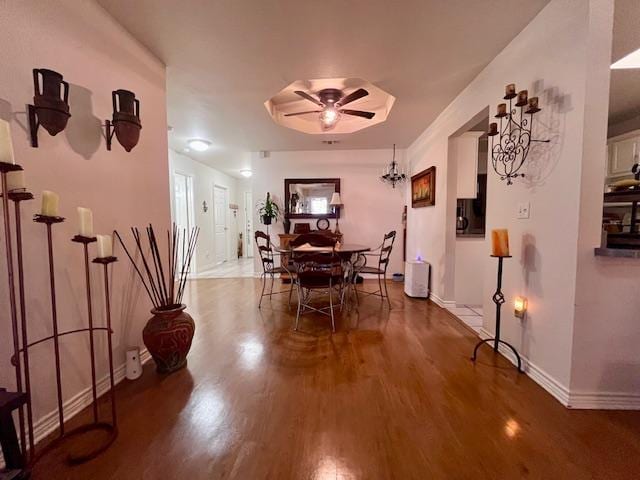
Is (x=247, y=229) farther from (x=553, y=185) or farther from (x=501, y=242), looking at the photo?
(x=553, y=185)

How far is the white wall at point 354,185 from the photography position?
507 centimetres

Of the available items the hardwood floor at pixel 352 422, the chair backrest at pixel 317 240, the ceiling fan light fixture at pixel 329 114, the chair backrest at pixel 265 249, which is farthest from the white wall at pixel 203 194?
the hardwood floor at pixel 352 422

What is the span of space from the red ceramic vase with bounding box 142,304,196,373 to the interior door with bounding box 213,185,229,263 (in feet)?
16.3

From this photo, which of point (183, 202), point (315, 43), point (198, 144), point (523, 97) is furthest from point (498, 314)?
point (183, 202)

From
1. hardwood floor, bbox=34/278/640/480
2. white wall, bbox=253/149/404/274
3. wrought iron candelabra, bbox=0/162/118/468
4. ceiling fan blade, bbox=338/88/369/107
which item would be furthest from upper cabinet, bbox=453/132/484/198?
wrought iron candelabra, bbox=0/162/118/468

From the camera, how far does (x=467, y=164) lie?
3.36 m

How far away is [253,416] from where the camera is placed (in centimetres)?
146

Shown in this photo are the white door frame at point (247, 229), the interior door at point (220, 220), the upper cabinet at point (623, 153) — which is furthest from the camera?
the white door frame at point (247, 229)

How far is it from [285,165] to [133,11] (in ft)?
11.4

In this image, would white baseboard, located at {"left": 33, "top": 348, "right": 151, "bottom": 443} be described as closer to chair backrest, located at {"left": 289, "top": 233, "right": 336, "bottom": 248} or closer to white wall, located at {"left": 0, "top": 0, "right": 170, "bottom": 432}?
white wall, located at {"left": 0, "top": 0, "right": 170, "bottom": 432}

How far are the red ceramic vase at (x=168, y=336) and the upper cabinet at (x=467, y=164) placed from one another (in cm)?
322

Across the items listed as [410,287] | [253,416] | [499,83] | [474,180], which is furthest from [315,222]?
[253,416]

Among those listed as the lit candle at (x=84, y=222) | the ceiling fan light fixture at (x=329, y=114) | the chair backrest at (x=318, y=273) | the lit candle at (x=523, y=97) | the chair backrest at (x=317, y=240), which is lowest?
the chair backrest at (x=318, y=273)

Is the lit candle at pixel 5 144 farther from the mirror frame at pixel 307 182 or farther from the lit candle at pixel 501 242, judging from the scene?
the mirror frame at pixel 307 182
